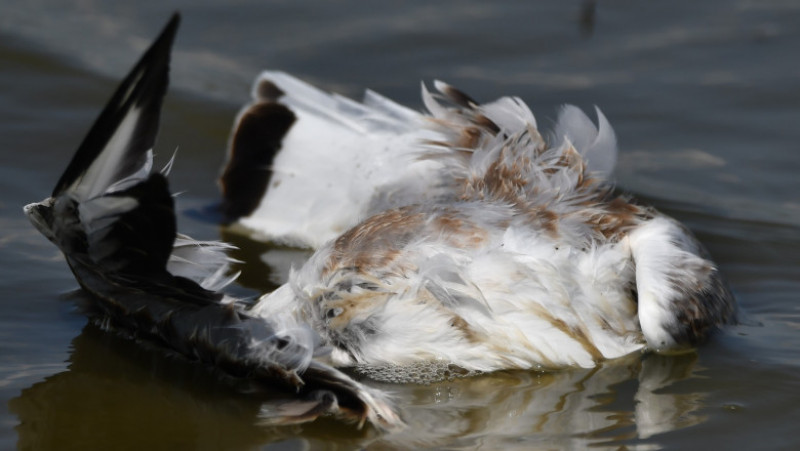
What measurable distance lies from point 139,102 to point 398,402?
98 cm

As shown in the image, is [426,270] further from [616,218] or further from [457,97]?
[457,97]

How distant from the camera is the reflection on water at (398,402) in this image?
2.57 m

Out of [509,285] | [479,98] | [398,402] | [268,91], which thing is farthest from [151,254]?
[479,98]

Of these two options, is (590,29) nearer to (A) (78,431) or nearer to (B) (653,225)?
(B) (653,225)

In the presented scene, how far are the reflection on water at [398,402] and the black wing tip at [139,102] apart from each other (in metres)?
0.58

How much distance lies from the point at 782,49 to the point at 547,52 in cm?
115

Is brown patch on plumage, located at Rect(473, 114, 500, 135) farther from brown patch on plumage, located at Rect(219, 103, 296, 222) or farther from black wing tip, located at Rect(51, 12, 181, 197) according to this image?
black wing tip, located at Rect(51, 12, 181, 197)

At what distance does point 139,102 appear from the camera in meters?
2.49

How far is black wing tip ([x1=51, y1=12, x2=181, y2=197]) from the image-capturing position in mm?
2422

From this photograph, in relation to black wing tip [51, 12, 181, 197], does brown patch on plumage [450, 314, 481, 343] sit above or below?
below

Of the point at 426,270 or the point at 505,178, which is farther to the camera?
the point at 505,178

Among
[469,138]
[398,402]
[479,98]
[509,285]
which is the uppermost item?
[479,98]

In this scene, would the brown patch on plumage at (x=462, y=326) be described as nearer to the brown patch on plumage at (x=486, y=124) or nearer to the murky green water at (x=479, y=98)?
the murky green water at (x=479, y=98)

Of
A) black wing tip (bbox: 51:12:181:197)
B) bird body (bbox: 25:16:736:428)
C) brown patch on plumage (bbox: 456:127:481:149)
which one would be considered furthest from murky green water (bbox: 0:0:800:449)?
brown patch on plumage (bbox: 456:127:481:149)
